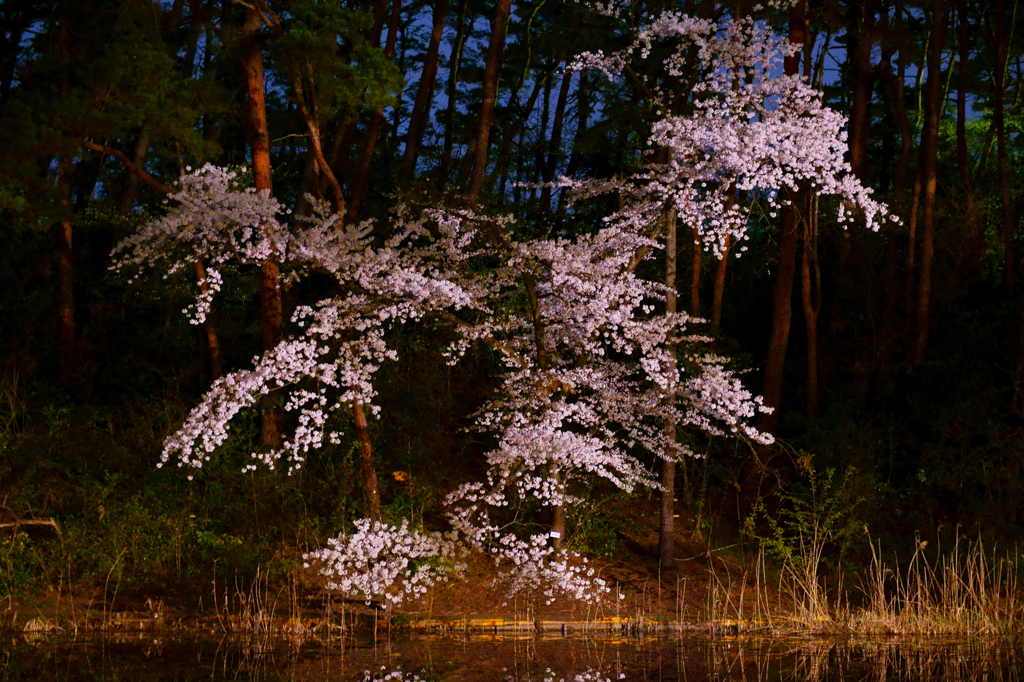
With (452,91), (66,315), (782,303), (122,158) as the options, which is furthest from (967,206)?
(66,315)

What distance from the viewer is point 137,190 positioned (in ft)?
48.9

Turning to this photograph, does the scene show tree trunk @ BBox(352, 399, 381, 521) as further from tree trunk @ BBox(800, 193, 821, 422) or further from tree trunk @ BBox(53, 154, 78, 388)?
tree trunk @ BBox(800, 193, 821, 422)

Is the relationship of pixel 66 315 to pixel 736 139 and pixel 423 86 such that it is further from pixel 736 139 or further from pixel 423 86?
pixel 736 139

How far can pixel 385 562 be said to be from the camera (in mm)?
10180

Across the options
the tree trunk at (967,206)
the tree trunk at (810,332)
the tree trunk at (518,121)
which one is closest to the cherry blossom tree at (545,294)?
the tree trunk at (810,332)

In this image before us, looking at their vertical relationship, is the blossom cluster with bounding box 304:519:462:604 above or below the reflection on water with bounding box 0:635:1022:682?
above

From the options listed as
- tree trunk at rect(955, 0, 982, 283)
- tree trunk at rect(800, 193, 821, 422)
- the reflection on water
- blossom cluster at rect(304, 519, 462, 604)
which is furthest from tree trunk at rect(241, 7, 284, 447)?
tree trunk at rect(955, 0, 982, 283)

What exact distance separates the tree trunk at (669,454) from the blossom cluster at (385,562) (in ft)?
8.49

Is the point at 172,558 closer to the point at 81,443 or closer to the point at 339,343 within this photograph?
the point at 81,443

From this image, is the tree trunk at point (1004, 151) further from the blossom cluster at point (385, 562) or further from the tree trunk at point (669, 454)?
the blossom cluster at point (385, 562)

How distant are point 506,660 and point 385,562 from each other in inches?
75.5

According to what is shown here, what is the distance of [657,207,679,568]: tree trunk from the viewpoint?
11234mm

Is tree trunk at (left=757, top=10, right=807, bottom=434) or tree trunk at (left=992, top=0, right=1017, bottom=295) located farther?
tree trunk at (left=992, top=0, right=1017, bottom=295)

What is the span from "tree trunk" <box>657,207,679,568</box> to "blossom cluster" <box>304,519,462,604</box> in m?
2.59
